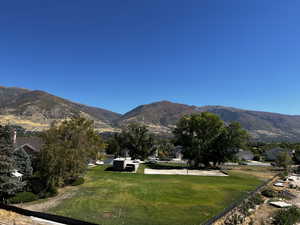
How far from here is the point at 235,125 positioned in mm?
48656

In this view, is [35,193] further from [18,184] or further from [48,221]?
[48,221]

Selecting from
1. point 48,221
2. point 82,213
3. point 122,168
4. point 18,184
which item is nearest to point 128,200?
point 82,213

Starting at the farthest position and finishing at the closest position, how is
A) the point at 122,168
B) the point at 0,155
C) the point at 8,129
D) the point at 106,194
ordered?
the point at 122,168
the point at 106,194
the point at 8,129
the point at 0,155

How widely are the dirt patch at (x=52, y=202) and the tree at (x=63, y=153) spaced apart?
966 millimetres

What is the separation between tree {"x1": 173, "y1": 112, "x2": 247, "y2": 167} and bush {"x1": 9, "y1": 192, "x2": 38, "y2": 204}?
3430 centimetres

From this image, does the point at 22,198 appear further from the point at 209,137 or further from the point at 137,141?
the point at 137,141

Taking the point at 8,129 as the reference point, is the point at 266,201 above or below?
below

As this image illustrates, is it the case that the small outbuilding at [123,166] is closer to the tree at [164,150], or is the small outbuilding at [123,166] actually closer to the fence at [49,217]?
the fence at [49,217]

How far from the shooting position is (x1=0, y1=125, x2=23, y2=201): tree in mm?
15445

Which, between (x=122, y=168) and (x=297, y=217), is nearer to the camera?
(x=297, y=217)

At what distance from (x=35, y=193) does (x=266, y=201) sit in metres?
21.9

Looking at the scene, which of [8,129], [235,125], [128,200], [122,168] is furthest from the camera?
[235,125]

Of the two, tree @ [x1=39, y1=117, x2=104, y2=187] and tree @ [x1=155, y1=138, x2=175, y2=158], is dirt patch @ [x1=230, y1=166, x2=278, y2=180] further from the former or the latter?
tree @ [x1=155, y1=138, x2=175, y2=158]

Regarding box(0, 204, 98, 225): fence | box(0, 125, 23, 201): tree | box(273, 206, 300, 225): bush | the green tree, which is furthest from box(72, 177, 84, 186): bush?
the green tree
